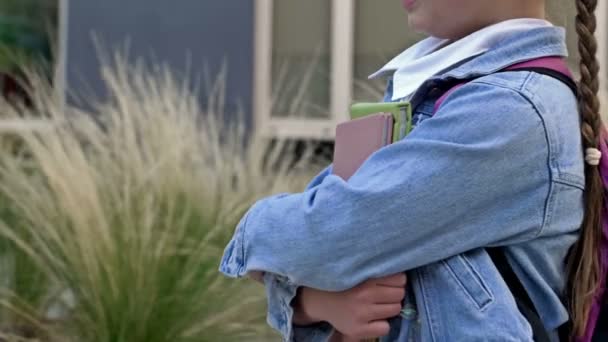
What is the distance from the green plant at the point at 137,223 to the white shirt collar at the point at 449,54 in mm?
1742

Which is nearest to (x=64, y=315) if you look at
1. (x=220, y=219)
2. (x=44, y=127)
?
(x=220, y=219)

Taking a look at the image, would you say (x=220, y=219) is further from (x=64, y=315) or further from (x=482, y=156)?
Answer: (x=482, y=156)

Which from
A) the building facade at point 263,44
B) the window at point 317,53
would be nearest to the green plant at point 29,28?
the building facade at point 263,44

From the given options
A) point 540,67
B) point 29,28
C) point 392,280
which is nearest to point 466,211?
point 392,280

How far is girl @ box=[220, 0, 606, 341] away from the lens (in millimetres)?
1002

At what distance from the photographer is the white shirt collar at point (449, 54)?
1.12 m

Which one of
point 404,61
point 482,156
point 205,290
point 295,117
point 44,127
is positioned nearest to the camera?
point 482,156

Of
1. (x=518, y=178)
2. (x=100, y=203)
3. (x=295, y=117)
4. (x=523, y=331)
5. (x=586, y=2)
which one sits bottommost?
(x=295, y=117)

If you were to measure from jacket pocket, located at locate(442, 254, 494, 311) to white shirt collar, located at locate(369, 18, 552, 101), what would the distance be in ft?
0.87

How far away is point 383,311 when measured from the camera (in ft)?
3.48

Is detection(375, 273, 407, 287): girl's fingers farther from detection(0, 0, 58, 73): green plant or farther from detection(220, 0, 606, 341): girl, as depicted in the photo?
detection(0, 0, 58, 73): green plant

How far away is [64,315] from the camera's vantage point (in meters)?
2.98

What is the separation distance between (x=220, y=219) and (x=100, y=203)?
0.45m

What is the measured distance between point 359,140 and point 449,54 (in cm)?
18
